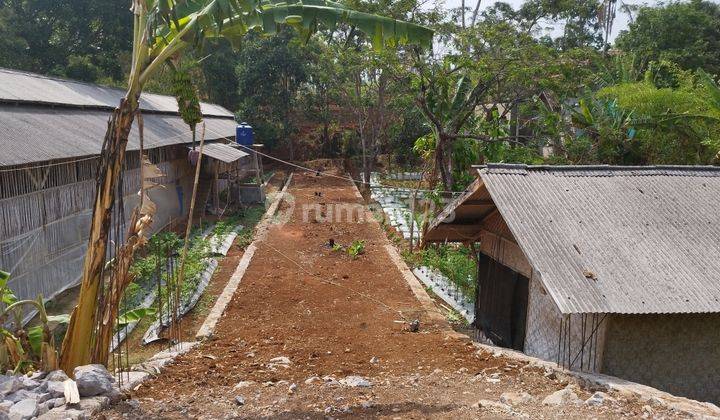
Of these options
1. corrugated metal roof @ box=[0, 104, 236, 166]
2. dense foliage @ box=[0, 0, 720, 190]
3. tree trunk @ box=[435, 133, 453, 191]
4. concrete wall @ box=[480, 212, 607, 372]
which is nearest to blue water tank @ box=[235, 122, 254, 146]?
dense foliage @ box=[0, 0, 720, 190]

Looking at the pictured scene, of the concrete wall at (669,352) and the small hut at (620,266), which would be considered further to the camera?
the concrete wall at (669,352)

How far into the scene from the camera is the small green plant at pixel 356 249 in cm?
1398

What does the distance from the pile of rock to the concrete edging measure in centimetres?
384

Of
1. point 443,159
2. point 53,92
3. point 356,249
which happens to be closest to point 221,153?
point 53,92

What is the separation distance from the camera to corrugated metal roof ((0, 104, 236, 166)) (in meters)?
8.10

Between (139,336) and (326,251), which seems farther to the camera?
(326,251)

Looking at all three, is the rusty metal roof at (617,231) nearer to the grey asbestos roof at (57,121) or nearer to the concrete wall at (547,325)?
the concrete wall at (547,325)

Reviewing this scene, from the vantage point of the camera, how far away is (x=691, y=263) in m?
5.73

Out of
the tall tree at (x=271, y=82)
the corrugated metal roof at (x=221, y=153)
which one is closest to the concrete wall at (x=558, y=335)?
the corrugated metal roof at (x=221, y=153)

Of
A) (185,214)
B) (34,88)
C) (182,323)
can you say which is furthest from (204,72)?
(182,323)

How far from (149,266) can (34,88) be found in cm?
501

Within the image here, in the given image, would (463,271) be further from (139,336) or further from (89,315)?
(89,315)

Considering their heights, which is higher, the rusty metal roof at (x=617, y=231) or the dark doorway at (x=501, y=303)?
the rusty metal roof at (x=617, y=231)

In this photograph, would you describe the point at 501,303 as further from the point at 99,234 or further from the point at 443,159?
the point at 443,159
